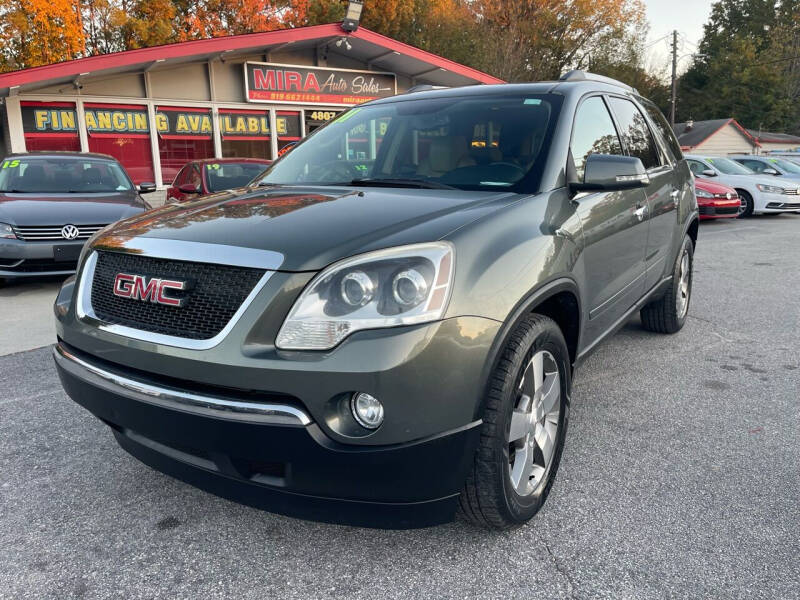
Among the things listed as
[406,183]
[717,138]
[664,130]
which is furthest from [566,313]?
[717,138]

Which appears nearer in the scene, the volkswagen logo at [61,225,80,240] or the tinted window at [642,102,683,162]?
the tinted window at [642,102,683,162]

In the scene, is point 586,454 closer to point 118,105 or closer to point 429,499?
point 429,499

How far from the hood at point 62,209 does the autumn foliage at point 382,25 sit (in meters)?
20.4

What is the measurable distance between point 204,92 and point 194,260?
15535mm

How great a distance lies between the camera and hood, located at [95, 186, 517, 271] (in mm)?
1940

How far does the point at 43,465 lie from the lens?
9.29 feet

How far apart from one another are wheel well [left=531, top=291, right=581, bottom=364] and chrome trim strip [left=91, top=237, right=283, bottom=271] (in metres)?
1.05

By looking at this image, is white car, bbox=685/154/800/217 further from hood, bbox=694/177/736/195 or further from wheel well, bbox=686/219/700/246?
wheel well, bbox=686/219/700/246

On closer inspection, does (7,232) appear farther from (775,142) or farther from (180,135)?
(775,142)

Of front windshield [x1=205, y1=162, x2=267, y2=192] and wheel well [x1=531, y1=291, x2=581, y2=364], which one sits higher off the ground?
front windshield [x1=205, y1=162, x2=267, y2=192]

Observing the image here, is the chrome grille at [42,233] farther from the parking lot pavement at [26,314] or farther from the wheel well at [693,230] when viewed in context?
the wheel well at [693,230]

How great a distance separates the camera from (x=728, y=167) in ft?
50.0

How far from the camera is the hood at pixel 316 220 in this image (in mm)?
1940

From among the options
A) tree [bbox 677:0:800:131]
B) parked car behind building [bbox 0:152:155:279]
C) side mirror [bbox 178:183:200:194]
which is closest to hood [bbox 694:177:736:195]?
side mirror [bbox 178:183:200:194]
